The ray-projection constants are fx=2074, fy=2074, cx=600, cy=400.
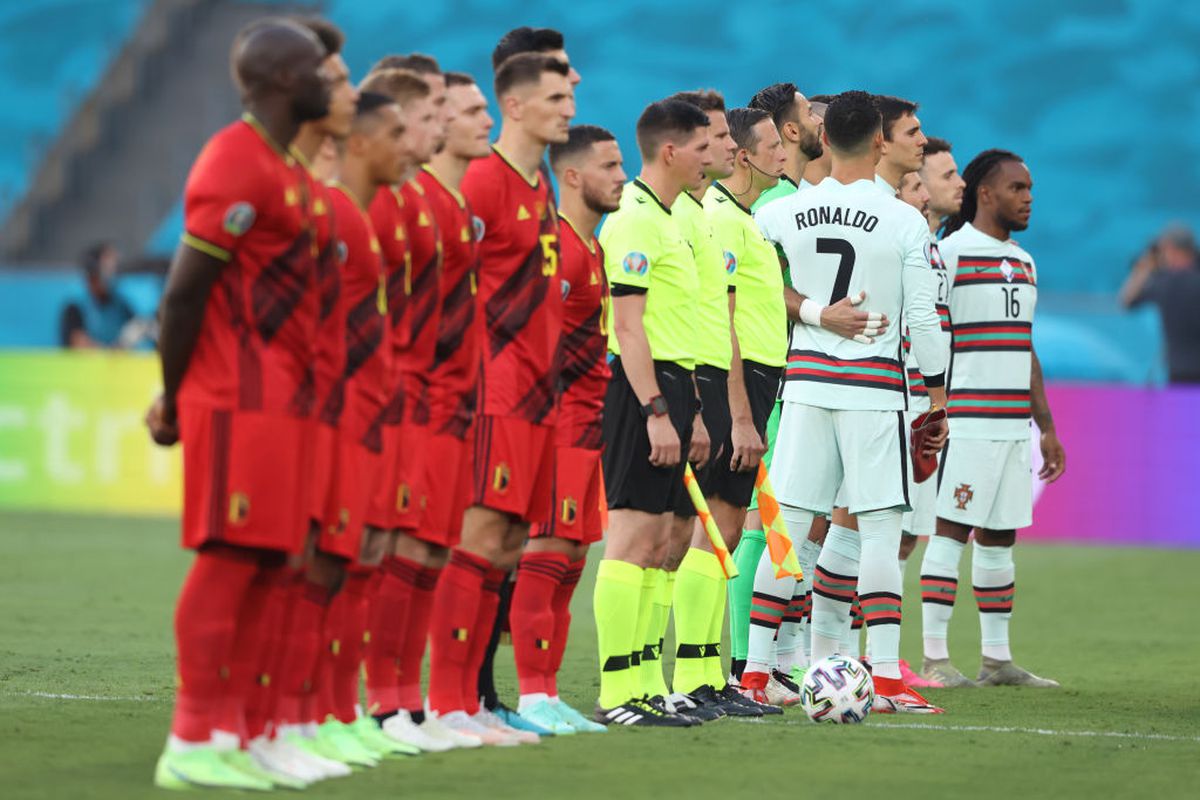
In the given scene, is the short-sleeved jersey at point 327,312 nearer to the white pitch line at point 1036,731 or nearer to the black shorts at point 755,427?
the black shorts at point 755,427

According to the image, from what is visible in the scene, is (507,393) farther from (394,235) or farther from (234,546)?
(234,546)

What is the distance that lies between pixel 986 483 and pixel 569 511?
11.2 feet

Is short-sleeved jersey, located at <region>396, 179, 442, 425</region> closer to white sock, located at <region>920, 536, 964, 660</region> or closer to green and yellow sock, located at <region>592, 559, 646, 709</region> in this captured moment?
green and yellow sock, located at <region>592, 559, 646, 709</region>

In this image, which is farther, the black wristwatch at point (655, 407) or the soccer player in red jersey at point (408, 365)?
the black wristwatch at point (655, 407)

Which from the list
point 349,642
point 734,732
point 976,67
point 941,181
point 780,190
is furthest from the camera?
point 976,67

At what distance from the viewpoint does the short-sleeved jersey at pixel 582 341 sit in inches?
300

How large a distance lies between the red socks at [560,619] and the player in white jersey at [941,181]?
370 cm

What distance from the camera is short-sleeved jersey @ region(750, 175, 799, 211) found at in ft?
32.4

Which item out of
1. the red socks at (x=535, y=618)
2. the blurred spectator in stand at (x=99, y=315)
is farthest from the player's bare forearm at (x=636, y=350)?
the blurred spectator in stand at (x=99, y=315)

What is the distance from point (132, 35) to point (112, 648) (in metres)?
21.1

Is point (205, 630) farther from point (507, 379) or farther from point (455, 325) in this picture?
point (507, 379)

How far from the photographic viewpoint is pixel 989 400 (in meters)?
10.4

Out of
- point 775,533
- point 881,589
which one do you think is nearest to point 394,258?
point 775,533

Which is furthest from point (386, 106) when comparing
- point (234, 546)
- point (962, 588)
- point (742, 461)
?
point (962, 588)
